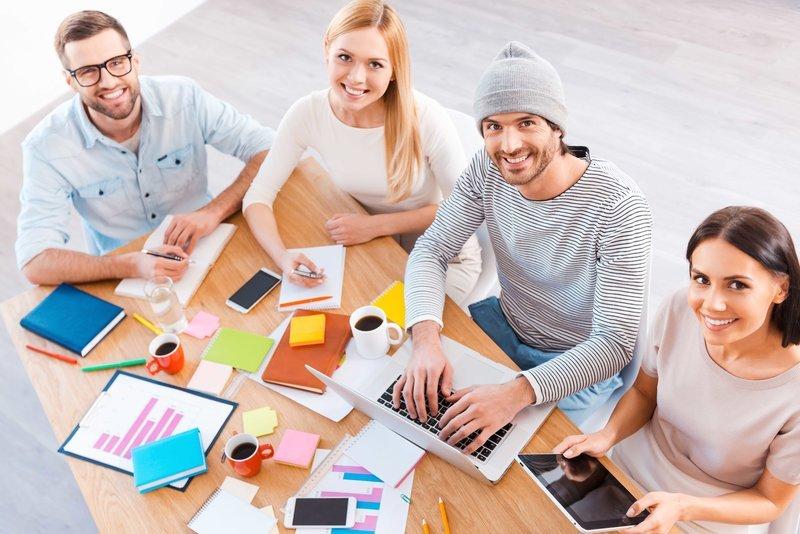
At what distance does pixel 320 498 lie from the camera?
4.85 ft

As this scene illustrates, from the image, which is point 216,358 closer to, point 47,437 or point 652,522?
point 652,522

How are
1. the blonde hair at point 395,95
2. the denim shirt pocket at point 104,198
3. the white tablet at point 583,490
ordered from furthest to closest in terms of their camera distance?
the denim shirt pocket at point 104,198 < the blonde hair at point 395,95 < the white tablet at point 583,490

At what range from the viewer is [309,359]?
1.73m

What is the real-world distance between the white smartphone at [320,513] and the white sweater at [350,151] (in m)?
0.96

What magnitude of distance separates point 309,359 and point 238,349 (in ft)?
0.62

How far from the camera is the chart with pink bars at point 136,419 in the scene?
1.62 meters

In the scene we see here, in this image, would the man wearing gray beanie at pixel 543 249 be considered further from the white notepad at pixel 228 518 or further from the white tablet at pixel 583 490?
the white notepad at pixel 228 518

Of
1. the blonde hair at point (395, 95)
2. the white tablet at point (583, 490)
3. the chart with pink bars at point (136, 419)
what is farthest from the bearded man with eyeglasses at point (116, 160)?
the white tablet at point (583, 490)

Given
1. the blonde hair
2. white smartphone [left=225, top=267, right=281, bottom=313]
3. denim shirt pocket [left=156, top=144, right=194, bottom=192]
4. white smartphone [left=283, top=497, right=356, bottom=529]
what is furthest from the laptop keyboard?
denim shirt pocket [left=156, top=144, right=194, bottom=192]

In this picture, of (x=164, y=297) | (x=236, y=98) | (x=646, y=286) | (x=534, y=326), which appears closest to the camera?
(x=646, y=286)

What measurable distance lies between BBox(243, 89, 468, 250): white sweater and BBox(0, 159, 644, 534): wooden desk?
68 millimetres

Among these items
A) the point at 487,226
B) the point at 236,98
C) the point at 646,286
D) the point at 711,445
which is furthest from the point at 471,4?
the point at 711,445

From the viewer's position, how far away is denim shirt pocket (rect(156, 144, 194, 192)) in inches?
93.4

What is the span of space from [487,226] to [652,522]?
35.0 inches
